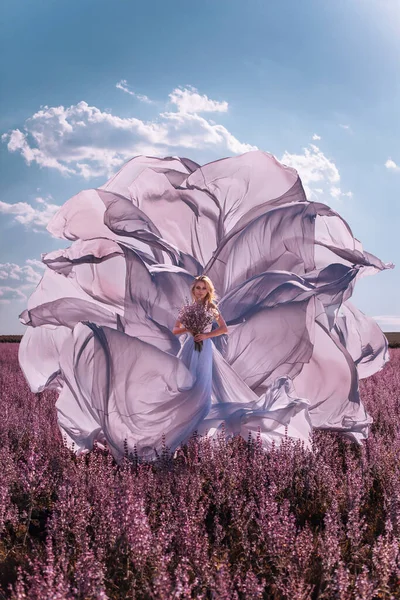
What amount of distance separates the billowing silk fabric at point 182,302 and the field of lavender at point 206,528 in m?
0.36

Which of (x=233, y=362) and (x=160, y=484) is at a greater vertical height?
(x=233, y=362)

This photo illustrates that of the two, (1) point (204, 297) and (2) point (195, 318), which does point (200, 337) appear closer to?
(2) point (195, 318)

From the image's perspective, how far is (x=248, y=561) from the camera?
9.57 feet

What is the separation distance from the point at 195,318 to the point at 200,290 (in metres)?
0.26

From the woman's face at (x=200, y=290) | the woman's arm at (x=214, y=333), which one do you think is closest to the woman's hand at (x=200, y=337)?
the woman's arm at (x=214, y=333)

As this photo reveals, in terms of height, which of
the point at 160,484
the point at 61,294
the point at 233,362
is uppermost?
the point at 61,294

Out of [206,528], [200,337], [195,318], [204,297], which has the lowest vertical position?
[206,528]

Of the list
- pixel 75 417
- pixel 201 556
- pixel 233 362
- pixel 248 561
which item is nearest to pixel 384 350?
pixel 233 362

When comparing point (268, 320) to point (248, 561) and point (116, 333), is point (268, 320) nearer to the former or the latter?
point (116, 333)

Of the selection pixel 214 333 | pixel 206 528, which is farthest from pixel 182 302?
pixel 206 528

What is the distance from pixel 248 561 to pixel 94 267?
3.56m

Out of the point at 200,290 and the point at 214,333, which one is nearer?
the point at 214,333

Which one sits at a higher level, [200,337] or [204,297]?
[204,297]

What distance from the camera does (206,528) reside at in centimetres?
346
